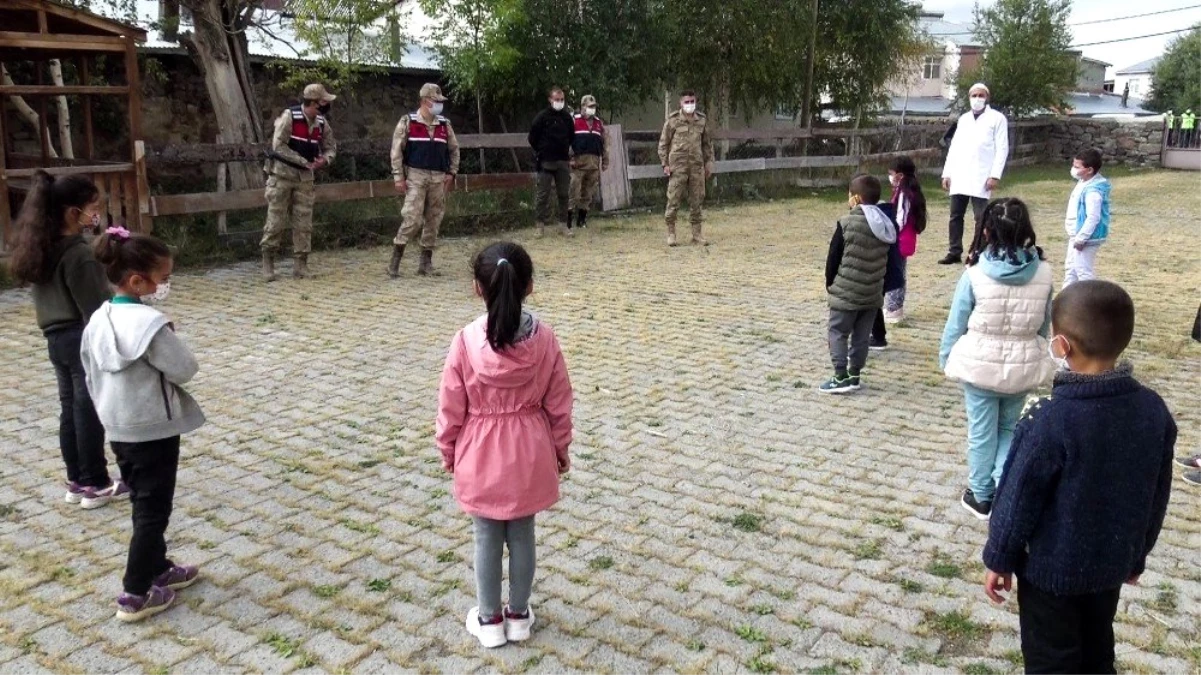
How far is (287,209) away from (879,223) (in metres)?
5.83

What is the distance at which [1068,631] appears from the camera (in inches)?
95.5

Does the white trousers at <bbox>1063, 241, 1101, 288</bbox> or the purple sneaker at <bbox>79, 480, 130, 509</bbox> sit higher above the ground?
the white trousers at <bbox>1063, 241, 1101, 288</bbox>

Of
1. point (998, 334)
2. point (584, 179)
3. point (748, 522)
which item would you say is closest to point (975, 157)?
point (584, 179)

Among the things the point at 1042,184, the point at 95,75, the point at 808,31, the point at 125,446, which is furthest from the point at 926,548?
the point at 1042,184

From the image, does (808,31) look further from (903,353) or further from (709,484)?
(709,484)

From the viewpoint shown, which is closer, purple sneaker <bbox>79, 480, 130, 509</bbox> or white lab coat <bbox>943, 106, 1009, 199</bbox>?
purple sneaker <bbox>79, 480, 130, 509</bbox>

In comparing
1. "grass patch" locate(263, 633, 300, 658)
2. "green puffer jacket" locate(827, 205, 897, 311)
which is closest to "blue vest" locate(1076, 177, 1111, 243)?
"green puffer jacket" locate(827, 205, 897, 311)

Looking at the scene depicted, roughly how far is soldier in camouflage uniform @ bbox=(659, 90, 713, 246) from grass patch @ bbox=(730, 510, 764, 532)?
25.4 ft

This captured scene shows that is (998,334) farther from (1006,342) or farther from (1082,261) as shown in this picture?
(1082,261)

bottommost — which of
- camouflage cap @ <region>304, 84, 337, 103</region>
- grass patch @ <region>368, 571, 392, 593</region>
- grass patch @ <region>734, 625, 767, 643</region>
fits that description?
grass patch @ <region>368, 571, 392, 593</region>

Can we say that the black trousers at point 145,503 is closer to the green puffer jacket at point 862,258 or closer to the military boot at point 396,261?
the green puffer jacket at point 862,258

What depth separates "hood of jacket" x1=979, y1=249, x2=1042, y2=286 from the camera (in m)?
4.09

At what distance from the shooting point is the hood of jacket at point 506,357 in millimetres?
2953

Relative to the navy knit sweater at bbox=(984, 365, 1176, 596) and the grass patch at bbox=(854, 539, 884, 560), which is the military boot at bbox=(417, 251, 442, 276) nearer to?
the grass patch at bbox=(854, 539, 884, 560)
